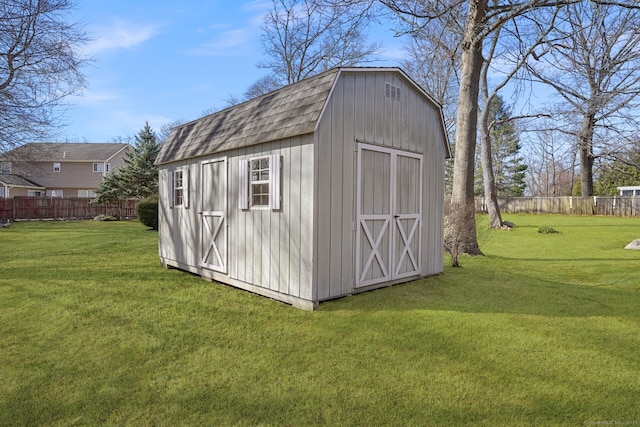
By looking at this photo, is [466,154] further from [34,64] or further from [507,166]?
[507,166]

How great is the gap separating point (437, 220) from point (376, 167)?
209 centimetres

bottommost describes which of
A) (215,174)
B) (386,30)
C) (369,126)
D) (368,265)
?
(368,265)

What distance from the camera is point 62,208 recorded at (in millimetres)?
23109

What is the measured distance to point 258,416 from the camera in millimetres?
2447

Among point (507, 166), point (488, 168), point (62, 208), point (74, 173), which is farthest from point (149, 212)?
point (507, 166)

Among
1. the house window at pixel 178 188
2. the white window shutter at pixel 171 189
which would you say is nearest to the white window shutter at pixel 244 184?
the house window at pixel 178 188

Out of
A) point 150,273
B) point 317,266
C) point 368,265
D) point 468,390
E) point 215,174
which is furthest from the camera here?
point 150,273

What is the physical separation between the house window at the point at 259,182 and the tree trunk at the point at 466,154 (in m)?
5.80

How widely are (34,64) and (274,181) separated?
14.1 meters

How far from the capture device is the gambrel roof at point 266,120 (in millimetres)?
4777

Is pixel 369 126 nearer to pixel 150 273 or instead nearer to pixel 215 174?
pixel 215 174

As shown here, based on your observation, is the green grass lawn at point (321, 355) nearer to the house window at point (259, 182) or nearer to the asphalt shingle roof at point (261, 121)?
the house window at point (259, 182)

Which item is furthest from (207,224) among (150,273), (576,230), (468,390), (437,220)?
(576,230)

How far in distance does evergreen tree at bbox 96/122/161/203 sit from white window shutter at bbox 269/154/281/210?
1841cm
